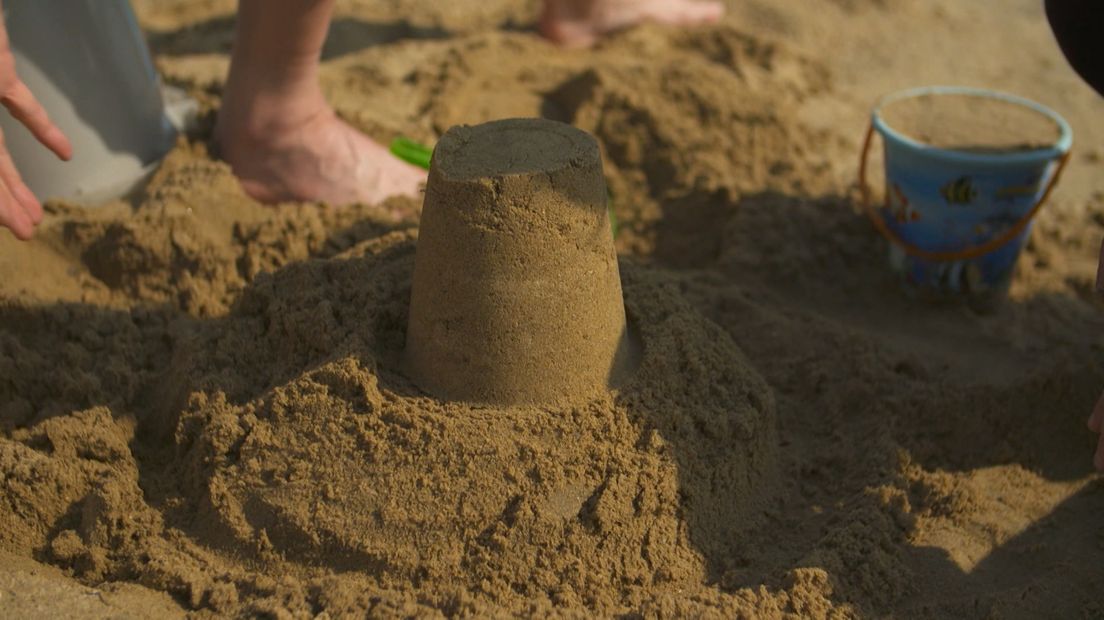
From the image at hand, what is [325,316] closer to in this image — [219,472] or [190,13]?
[219,472]

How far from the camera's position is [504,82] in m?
3.22

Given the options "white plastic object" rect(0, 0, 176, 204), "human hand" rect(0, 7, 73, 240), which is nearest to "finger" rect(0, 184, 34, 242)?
"human hand" rect(0, 7, 73, 240)

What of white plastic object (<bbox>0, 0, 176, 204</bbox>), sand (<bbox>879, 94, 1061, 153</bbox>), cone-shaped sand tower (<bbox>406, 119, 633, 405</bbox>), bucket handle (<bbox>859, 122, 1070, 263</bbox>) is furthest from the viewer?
sand (<bbox>879, 94, 1061, 153</bbox>)

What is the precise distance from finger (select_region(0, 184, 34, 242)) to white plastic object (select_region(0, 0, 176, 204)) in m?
0.53

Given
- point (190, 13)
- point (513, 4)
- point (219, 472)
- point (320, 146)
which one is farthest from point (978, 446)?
point (190, 13)

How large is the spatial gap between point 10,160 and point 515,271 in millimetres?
978

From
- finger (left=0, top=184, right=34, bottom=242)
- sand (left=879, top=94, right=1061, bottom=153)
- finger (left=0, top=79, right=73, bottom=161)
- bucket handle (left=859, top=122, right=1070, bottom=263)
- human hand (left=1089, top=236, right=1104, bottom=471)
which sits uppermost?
finger (left=0, top=79, right=73, bottom=161)

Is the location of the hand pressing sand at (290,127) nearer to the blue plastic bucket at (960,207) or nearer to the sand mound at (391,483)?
the sand mound at (391,483)

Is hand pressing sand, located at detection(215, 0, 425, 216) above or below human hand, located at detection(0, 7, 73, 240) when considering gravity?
below

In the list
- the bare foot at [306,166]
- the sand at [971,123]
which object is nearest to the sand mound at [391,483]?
the bare foot at [306,166]

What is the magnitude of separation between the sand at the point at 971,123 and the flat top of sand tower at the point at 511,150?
1.27m

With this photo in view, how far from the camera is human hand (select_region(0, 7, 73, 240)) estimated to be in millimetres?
1830

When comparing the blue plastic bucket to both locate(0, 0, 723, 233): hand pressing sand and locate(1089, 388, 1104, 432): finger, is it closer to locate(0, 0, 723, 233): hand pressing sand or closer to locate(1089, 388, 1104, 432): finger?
locate(1089, 388, 1104, 432): finger

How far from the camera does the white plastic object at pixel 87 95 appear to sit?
2.30 meters
